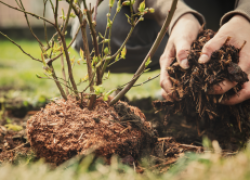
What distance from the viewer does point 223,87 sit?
43.9 inches

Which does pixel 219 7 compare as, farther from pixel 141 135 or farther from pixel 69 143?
pixel 69 143

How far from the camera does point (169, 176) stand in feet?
2.55

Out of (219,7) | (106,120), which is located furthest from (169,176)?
(219,7)

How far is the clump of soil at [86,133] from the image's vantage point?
1065 mm

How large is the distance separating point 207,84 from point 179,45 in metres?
0.30

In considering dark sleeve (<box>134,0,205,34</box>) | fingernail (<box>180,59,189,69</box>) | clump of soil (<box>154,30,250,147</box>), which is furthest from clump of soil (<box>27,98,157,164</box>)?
dark sleeve (<box>134,0,205,34</box>)

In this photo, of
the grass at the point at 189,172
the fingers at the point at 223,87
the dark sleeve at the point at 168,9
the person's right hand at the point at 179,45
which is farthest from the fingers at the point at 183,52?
the grass at the point at 189,172

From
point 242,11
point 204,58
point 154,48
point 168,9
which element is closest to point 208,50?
point 204,58

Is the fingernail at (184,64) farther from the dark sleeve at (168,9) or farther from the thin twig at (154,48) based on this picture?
the dark sleeve at (168,9)

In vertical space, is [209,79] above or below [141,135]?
above

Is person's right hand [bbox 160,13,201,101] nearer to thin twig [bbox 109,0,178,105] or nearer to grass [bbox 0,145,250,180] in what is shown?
thin twig [bbox 109,0,178,105]

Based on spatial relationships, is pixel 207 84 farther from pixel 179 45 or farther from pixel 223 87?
pixel 179 45

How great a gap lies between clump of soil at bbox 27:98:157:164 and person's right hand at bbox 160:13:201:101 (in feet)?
0.87

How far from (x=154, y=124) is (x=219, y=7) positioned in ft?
5.38
